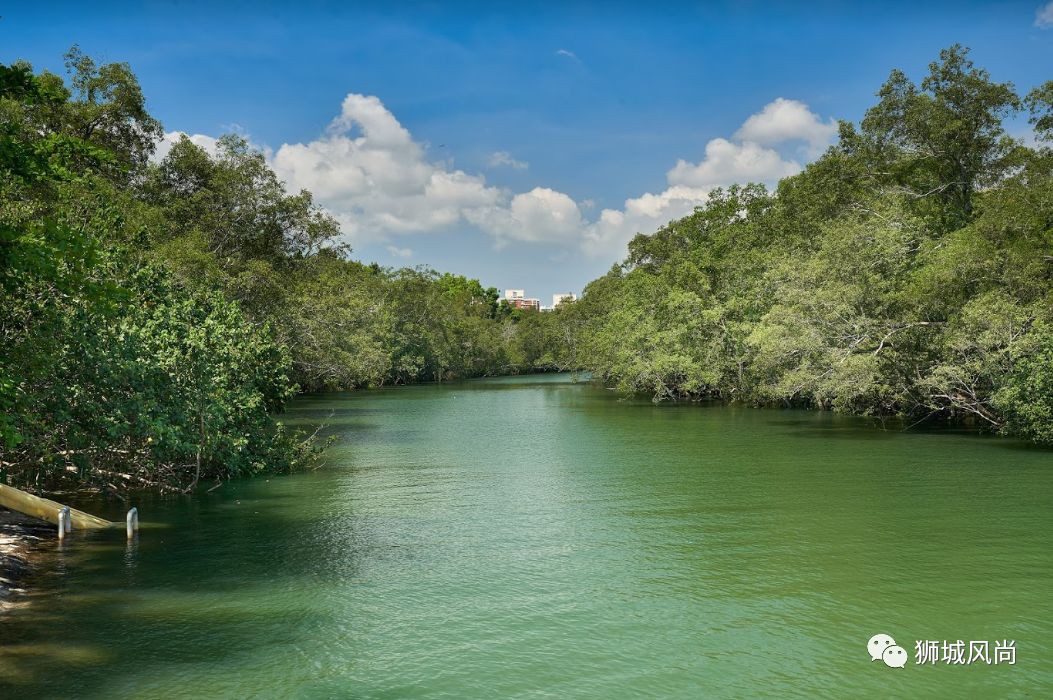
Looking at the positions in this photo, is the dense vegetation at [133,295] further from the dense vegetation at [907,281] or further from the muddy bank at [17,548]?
the dense vegetation at [907,281]

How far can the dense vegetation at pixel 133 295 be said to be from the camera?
10492mm

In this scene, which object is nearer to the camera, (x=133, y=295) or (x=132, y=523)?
(x=133, y=295)

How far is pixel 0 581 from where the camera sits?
10.5m

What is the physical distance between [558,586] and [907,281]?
21.6 meters

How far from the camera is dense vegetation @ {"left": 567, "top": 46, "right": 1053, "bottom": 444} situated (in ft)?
74.1

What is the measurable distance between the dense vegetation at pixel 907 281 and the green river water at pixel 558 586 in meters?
4.44

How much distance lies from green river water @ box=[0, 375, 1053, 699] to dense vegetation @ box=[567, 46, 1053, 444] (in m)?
4.44

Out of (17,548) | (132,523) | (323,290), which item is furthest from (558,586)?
(323,290)

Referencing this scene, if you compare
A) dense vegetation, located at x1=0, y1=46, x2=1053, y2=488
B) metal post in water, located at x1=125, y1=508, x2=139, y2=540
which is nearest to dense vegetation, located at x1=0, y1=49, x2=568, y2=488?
dense vegetation, located at x1=0, y1=46, x2=1053, y2=488

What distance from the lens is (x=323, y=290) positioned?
45.3 meters

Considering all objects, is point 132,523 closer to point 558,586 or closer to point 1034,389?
point 558,586

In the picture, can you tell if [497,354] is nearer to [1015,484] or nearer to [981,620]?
[1015,484]

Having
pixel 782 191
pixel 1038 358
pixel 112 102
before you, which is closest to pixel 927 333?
pixel 1038 358

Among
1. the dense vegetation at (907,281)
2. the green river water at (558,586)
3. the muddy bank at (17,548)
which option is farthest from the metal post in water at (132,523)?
the dense vegetation at (907,281)
